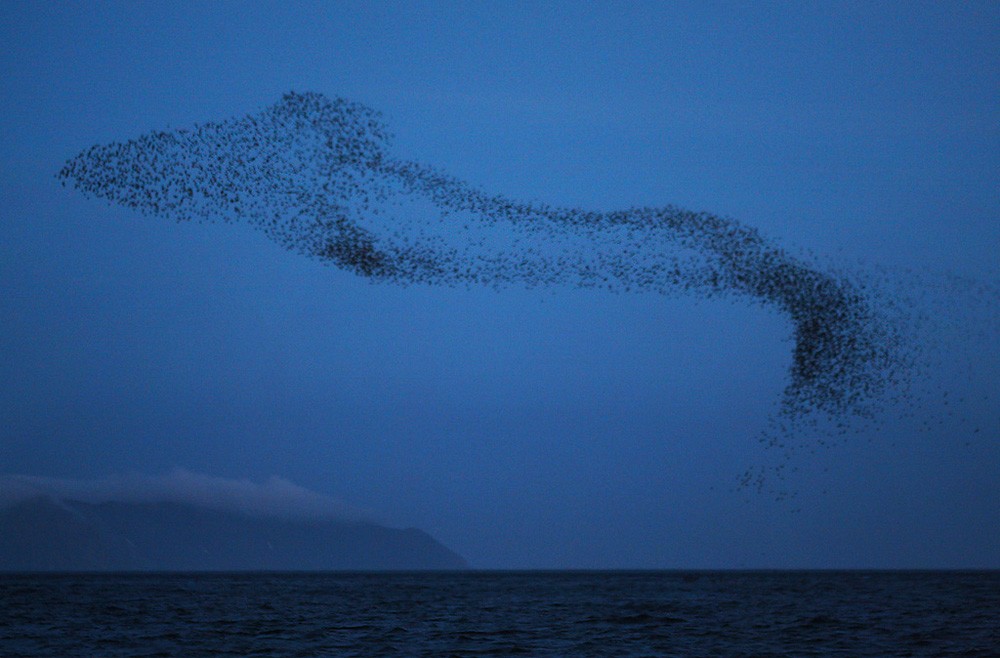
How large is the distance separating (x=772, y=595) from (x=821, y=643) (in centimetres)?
4921

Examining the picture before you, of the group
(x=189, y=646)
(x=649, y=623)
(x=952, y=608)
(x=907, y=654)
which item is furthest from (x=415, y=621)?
(x=952, y=608)

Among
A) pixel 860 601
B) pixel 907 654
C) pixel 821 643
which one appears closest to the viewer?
pixel 907 654

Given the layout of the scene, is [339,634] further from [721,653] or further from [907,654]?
[907,654]

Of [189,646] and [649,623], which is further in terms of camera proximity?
[649,623]

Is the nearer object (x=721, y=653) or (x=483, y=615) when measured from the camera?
(x=721, y=653)

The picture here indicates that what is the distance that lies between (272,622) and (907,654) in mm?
31426

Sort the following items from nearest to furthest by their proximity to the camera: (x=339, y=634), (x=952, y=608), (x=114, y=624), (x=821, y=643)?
(x=821, y=643), (x=339, y=634), (x=114, y=624), (x=952, y=608)

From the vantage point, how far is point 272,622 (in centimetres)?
6341

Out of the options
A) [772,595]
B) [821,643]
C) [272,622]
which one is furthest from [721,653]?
[772,595]

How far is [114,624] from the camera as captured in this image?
60.7 m

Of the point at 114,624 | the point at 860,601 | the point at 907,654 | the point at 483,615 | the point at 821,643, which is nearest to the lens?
the point at 907,654

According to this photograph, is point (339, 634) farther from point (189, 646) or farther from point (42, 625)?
point (42, 625)

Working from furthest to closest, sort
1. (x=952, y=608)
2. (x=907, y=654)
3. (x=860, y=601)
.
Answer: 1. (x=860, y=601)
2. (x=952, y=608)
3. (x=907, y=654)

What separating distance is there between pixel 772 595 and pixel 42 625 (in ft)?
189
